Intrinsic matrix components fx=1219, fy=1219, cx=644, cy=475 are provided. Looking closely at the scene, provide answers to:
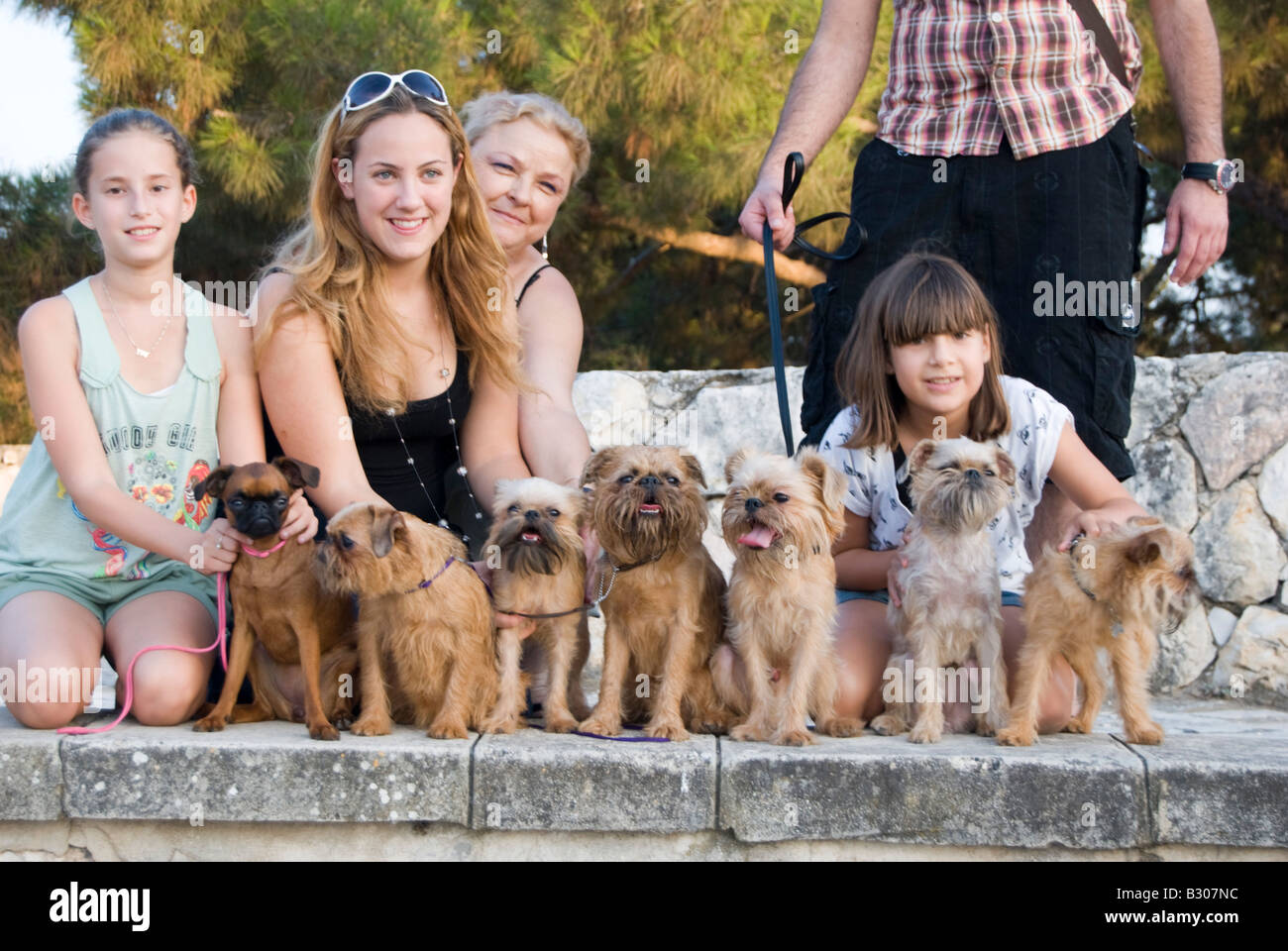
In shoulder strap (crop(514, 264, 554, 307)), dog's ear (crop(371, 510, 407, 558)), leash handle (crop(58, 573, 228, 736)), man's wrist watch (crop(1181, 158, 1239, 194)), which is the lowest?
leash handle (crop(58, 573, 228, 736))

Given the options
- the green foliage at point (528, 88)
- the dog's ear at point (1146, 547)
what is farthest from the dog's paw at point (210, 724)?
the green foliage at point (528, 88)

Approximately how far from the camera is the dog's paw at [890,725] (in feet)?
14.1

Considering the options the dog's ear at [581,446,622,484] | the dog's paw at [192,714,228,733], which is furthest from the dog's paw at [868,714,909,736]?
the dog's paw at [192,714,228,733]

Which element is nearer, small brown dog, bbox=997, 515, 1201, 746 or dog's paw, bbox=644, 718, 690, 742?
small brown dog, bbox=997, 515, 1201, 746

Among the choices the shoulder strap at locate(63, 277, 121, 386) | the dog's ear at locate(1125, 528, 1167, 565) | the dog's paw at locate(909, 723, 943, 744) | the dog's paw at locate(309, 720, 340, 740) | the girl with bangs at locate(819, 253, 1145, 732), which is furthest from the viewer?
the shoulder strap at locate(63, 277, 121, 386)

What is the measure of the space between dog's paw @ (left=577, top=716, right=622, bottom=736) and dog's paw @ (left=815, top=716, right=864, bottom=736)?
740 mm

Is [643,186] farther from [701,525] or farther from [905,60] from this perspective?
[701,525]

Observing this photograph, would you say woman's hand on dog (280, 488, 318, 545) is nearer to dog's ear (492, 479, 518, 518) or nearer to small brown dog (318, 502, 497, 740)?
small brown dog (318, 502, 497, 740)

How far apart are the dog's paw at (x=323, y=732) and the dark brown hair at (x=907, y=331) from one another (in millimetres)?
2170

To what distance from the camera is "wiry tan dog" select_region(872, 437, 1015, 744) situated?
3.98 meters

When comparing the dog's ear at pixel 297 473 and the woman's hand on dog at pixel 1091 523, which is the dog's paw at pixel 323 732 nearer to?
the dog's ear at pixel 297 473

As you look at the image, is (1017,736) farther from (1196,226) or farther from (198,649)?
(198,649)

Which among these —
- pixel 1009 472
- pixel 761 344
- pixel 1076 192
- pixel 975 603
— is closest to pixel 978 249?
pixel 1076 192

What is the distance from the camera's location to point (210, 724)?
4039 mm
